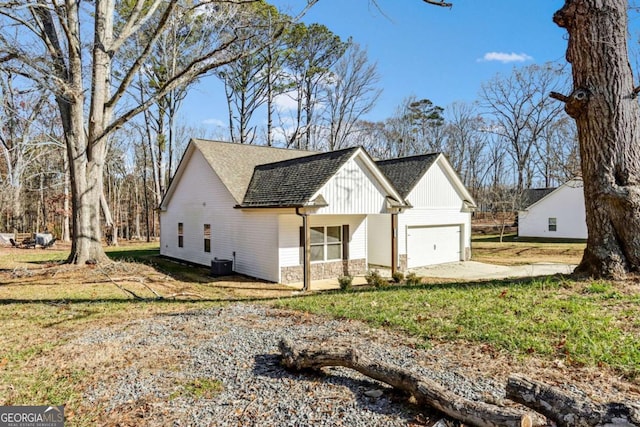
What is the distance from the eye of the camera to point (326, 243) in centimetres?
1466

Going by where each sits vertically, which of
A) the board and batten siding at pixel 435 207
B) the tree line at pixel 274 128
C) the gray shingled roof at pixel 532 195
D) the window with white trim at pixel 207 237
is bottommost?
the window with white trim at pixel 207 237

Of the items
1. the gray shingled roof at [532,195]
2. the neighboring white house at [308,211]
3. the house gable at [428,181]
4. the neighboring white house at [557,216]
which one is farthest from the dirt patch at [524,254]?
the gray shingled roof at [532,195]

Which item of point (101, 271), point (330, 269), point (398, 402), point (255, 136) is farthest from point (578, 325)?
point (255, 136)

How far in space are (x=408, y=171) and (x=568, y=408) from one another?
16499mm

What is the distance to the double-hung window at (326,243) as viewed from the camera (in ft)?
46.9

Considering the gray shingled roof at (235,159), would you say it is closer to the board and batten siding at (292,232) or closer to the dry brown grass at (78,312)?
the board and batten siding at (292,232)

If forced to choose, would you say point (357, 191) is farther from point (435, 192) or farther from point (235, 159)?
point (435, 192)

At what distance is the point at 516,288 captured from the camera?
725 cm

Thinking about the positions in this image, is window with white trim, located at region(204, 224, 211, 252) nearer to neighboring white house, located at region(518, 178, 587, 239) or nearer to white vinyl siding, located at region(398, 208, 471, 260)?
white vinyl siding, located at region(398, 208, 471, 260)

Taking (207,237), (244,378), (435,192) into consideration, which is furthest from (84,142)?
(435,192)

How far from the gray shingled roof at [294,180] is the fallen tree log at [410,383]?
26.4 feet

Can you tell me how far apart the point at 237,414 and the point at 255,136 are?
1184 inches

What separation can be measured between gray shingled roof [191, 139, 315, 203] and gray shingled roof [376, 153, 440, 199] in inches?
219

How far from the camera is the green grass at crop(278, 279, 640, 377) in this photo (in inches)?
173
